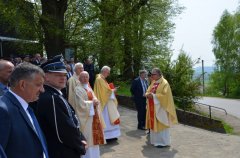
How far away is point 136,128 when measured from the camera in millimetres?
11562

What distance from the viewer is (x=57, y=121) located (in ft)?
13.3

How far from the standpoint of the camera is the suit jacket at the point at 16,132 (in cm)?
271

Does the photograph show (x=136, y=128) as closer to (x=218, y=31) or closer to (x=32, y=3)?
(x=32, y=3)

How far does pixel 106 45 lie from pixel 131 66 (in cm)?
511

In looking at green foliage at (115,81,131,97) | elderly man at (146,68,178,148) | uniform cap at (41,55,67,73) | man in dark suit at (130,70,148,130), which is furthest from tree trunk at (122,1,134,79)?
uniform cap at (41,55,67,73)

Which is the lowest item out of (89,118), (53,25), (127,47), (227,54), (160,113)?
(160,113)

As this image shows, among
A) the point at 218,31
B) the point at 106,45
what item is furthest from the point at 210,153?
the point at 218,31

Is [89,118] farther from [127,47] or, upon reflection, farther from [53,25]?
[127,47]

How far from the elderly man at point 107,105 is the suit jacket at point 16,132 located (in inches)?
259

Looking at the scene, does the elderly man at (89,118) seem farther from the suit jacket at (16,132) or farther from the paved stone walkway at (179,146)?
the suit jacket at (16,132)

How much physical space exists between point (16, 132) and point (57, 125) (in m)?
1.28

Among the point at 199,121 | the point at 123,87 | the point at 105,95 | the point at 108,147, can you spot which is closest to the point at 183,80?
the point at 199,121

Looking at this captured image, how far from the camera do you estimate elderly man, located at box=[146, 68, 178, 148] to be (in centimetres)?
937

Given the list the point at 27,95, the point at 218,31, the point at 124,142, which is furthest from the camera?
the point at 218,31
